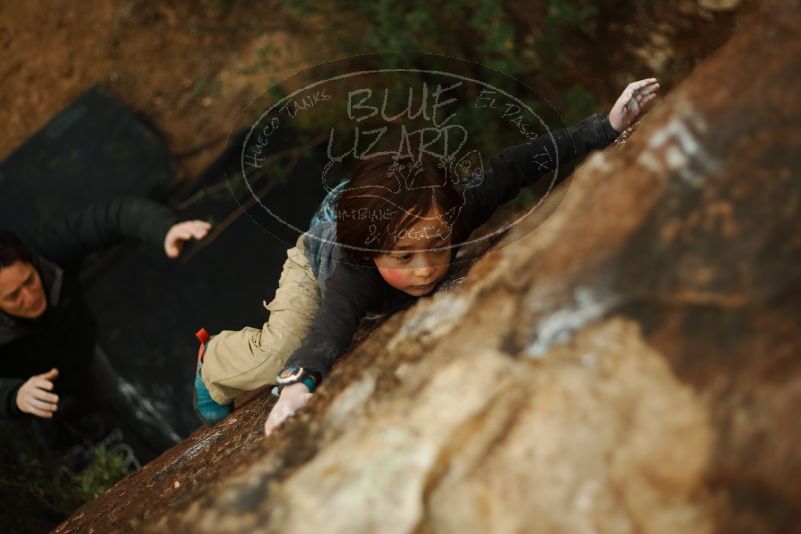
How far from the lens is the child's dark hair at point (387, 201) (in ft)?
4.60

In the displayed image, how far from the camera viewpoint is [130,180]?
3650mm

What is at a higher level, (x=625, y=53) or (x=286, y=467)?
(x=286, y=467)

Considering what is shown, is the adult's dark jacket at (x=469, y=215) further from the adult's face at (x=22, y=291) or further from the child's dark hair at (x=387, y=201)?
the adult's face at (x=22, y=291)

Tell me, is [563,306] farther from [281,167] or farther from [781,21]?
[281,167]

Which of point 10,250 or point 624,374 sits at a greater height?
point 10,250

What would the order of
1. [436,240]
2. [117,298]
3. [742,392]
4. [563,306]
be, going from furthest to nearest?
[117,298]
[436,240]
[563,306]
[742,392]

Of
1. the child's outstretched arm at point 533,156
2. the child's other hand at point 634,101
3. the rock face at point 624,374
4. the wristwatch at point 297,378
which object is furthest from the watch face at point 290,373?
the child's other hand at point 634,101

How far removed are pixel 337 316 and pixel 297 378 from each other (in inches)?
7.0

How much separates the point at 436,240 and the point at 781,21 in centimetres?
68

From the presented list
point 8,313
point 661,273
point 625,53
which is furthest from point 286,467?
point 625,53

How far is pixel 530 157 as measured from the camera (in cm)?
162

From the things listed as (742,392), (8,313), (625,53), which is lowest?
(625,53)

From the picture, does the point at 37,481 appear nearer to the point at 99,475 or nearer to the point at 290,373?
the point at 99,475

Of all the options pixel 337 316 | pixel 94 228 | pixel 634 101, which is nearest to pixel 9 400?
pixel 94 228
